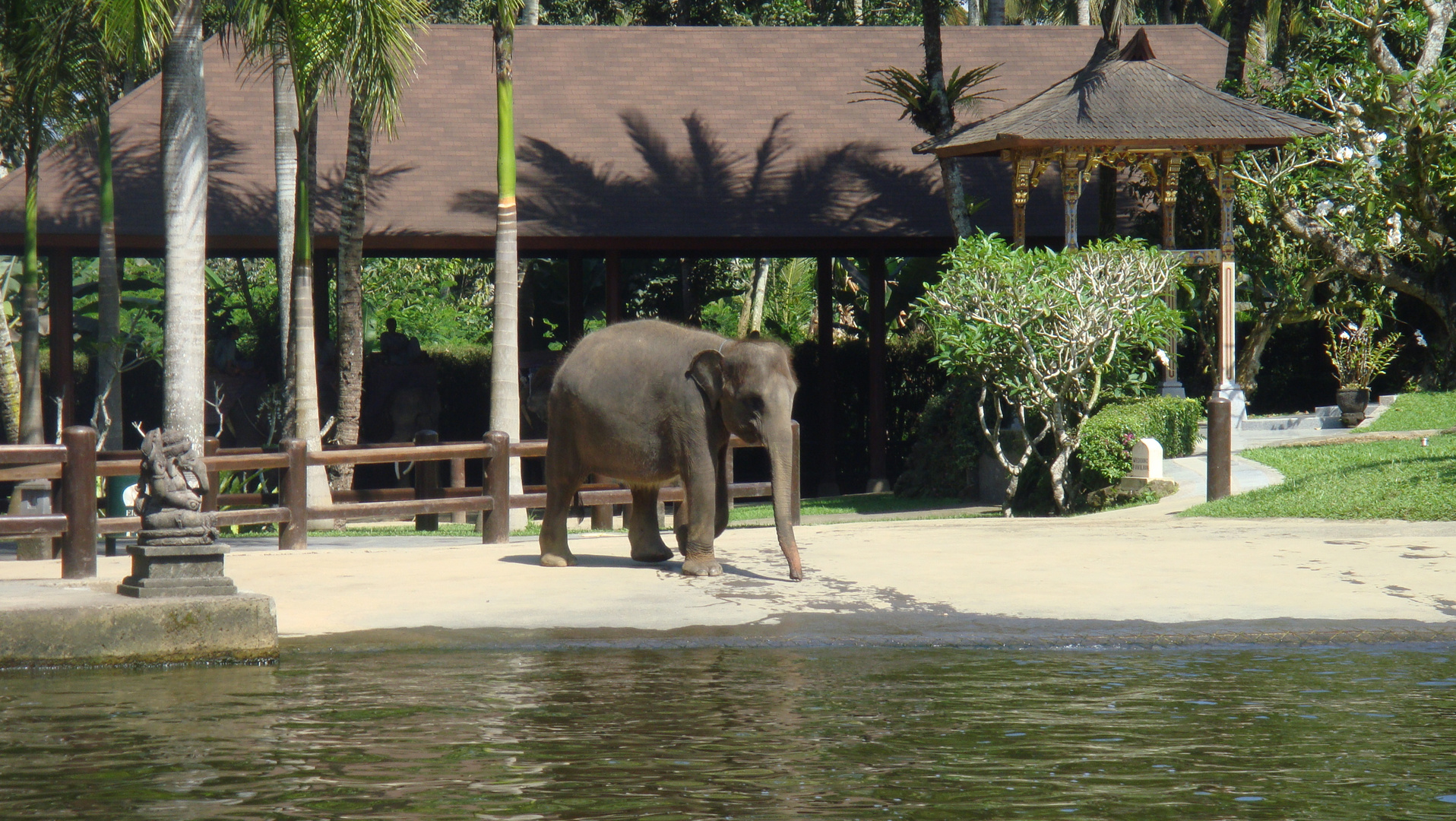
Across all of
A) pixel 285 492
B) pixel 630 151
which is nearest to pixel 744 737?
pixel 285 492

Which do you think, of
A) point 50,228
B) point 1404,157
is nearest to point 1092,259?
point 1404,157

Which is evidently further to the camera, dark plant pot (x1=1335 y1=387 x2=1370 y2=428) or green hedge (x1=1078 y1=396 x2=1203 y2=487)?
dark plant pot (x1=1335 y1=387 x2=1370 y2=428)

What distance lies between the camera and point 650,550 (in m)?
12.2

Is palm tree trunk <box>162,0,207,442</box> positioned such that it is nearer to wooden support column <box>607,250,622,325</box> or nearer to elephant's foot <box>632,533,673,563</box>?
elephant's foot <box>632,533,673,563</box>

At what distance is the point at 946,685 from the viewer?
815 centimetres

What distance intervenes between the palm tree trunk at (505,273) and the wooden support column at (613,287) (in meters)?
4.12

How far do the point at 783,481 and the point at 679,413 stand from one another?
35.4 inches

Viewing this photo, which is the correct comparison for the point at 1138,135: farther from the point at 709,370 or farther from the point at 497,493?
the point at 709,370

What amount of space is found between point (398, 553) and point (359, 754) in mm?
6599

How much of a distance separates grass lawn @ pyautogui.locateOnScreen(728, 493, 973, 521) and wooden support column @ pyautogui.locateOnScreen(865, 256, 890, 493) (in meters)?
0.79

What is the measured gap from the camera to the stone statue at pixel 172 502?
371 inches

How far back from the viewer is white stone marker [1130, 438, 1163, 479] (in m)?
17.7

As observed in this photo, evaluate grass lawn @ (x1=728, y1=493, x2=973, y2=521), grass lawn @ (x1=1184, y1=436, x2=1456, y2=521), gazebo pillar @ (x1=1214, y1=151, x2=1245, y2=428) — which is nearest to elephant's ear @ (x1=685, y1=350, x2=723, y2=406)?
grass lawn @ (x1=1184, y1=436, x2=1456, y2=521)

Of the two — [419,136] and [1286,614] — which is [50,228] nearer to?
[419,136]
